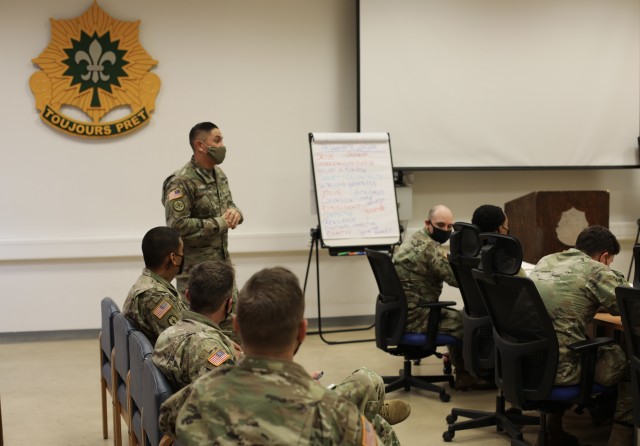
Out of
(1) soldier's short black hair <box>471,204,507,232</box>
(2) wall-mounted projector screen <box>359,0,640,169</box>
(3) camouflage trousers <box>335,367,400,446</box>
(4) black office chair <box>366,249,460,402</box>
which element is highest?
(2) wall-mounted projector screen <box>359,0,640,169</box>

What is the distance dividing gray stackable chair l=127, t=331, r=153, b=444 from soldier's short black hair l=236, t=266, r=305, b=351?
98cm

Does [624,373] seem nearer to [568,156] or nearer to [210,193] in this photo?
[210,193]

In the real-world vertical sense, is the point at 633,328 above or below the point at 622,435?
above

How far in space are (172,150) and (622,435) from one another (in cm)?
423

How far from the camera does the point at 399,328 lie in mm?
4445

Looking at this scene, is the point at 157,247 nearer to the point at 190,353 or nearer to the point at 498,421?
the point at 190,353

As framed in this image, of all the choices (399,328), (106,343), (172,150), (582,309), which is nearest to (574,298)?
(582,309)

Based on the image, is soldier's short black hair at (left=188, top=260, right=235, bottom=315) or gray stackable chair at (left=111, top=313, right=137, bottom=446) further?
gray stackable chair at (left=111, top=313, right=137, bottom=446)

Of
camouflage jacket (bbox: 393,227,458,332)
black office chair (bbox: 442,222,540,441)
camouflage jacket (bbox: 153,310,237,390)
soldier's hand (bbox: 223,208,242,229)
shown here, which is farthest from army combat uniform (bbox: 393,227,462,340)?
camouflage jacket (bbox: 153,310,237,390)

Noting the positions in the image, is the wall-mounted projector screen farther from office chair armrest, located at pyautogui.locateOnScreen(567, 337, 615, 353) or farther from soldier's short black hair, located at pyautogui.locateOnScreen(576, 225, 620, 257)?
office chair armrest, located at pyautogui.locateOnScreen(567, 337, 615, 353)

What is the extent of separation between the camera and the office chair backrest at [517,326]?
321 centimetres

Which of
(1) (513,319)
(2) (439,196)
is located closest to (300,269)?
(2) (439,196)

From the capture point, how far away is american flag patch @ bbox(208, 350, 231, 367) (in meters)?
2.42

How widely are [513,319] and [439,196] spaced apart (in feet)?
11.5
